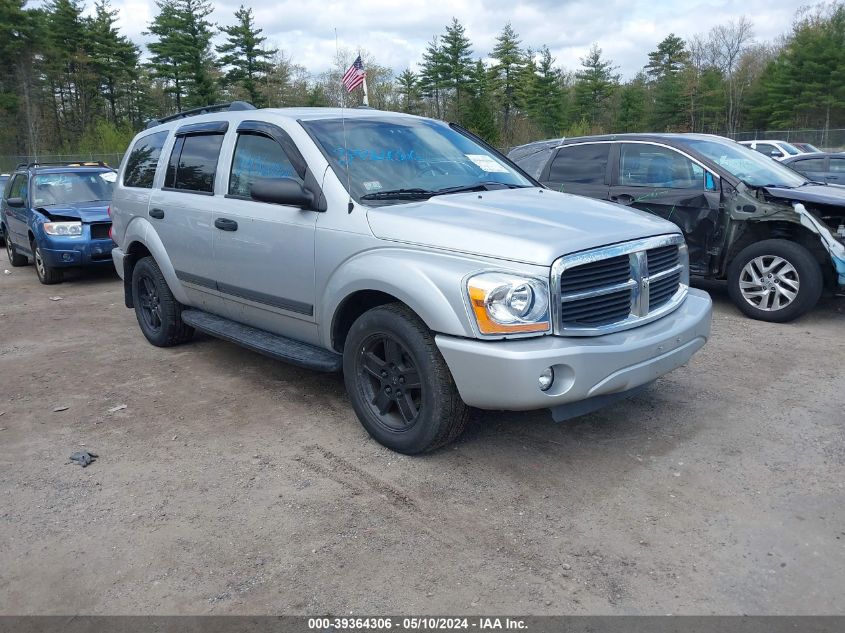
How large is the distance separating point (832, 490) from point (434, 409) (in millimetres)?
2022

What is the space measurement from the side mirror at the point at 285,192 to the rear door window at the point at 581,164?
448cm

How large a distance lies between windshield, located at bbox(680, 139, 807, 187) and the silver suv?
3.08 metres

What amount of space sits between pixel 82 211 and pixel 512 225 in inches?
336

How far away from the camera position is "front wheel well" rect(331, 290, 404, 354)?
396cm

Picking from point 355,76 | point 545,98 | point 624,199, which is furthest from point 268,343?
point 545,98

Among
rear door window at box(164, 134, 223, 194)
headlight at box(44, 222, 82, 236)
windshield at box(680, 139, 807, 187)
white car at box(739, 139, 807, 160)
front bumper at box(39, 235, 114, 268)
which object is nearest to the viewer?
rear door window at box(164, 134, 223, 194)

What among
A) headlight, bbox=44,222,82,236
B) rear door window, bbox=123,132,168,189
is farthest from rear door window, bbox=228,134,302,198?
headlight, bbox=44,222,82,236

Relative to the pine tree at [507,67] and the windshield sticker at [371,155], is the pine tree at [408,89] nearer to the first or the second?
the pine tree at [507,67]

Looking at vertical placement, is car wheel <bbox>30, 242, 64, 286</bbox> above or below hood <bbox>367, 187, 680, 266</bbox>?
below

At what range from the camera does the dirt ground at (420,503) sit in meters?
2.76

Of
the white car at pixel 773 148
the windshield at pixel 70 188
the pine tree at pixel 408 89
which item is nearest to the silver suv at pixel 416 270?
the windshield at pixel 70 188

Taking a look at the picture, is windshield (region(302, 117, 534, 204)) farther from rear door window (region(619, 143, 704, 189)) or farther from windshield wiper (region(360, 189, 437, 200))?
rear door window (region(619, 143, 704, 189))

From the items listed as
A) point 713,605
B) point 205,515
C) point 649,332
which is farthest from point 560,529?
point 205,515

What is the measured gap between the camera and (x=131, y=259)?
6.44 meters
